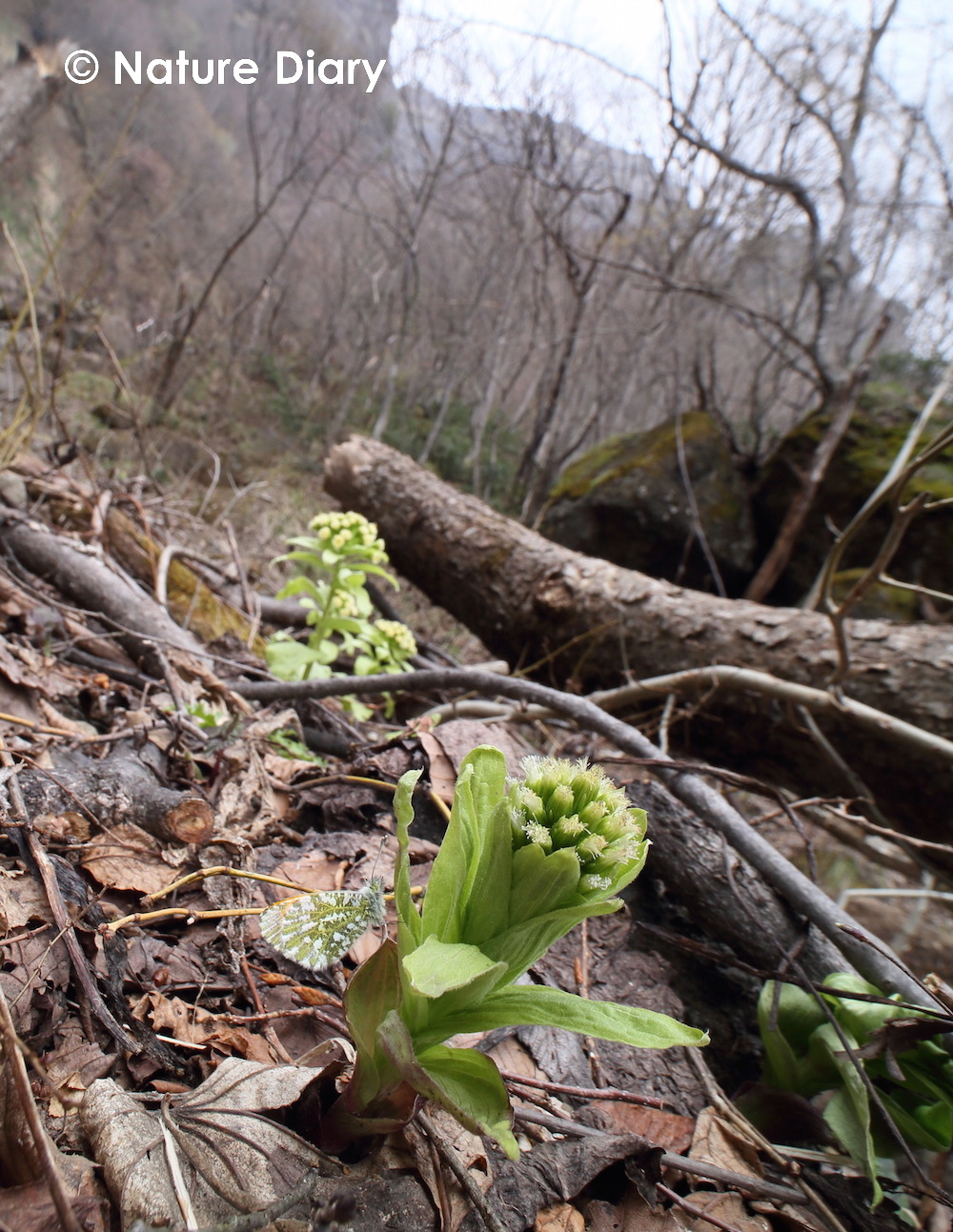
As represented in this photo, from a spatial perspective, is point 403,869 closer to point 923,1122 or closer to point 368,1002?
point 368,1002

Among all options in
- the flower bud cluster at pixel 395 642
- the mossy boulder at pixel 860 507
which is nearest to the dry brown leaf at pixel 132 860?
the flower bud cluster at pixel 395 642

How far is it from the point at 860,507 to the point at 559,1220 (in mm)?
6188

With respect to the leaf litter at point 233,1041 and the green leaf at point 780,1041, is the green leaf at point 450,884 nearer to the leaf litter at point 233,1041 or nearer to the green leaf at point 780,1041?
the leaf litter at point 233,1041

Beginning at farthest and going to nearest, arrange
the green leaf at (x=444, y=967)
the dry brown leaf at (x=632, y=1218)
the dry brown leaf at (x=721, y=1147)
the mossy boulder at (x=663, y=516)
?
1. the mossy boulder at (x=663, y=516)
2. the dry brown leaf at (x=721, y=1147)
3. the dry brown leaf at (x=632, y=1218)
4. the green leaf at (x=444, y=967)

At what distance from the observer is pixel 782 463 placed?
659 cm

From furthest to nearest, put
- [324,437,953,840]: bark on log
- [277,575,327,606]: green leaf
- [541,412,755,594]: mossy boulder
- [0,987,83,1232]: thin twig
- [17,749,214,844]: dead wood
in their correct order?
[541,412,755,594]: mossy boulder
[324,437,953,840]: bark on log
[277,575,327,606]: green leaf
[17,749,214,844]: dead wood
[0,987,83,1232]: thin twig

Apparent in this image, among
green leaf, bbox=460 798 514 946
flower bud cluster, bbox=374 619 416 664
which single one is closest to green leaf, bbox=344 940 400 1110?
green leaf, bbox=460 798 514 946

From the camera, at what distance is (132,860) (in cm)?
115

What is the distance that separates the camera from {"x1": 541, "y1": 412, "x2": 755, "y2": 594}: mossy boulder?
21.0ft

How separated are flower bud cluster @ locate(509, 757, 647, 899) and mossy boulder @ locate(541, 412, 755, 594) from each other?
18.7 ft

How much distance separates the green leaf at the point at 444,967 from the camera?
67 centimetres

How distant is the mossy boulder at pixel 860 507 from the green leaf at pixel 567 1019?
4.66 m

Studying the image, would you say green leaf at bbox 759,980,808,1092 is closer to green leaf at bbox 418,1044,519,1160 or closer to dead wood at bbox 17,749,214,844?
green leaf at bbox 418,1044,519,1160

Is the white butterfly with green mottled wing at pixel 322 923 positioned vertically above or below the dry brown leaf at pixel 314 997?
above
